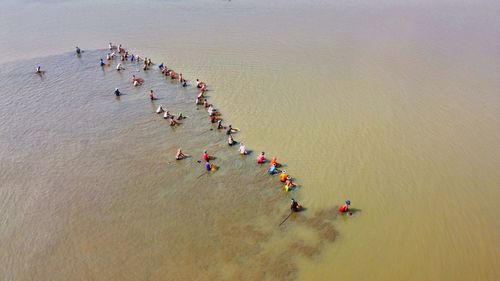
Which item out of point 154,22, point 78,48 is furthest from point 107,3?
point 78,48

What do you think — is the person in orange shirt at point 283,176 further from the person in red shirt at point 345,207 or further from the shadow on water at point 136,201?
the person in red shirt at point 345,207

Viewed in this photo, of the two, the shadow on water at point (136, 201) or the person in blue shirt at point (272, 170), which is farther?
the person in blue shirt at point (272, 170)

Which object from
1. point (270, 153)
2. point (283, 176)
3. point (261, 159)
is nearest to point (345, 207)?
point (283, 176)

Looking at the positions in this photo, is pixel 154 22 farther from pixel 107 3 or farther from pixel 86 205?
pixel 86 205

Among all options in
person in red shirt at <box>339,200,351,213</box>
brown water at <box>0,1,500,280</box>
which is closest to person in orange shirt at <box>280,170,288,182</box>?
brown water at <box>0,1,500,280</box>

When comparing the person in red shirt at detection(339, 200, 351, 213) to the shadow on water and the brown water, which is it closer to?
the shadow on water

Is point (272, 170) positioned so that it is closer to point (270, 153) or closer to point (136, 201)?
point (270, 153)

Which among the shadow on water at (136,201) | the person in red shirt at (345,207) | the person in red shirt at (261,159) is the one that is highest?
the person in red shirt at (261,159)

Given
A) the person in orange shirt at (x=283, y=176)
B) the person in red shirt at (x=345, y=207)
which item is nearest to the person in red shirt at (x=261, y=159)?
the person in orange shirt at (x=283, y=176)
